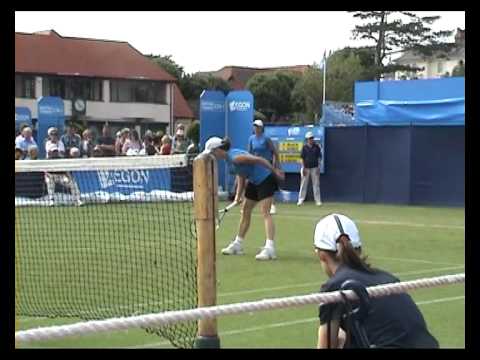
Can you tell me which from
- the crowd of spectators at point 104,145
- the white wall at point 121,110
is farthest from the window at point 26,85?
the crowd of spectators at point 104,145

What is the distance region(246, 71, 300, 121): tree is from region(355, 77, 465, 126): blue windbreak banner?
1981 inches

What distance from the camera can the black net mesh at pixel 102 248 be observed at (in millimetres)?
9539

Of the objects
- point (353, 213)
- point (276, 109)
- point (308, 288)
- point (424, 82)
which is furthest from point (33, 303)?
point (276, 109)

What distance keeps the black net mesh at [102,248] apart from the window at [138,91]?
175 ft

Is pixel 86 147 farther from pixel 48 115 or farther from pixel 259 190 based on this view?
pixel 259 190

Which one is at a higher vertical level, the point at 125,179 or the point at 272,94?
the point at 272,94

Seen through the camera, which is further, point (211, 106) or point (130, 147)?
point (130, 147)

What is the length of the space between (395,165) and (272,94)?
54.7 meters

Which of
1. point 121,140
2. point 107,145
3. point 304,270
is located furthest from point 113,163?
point 107,145

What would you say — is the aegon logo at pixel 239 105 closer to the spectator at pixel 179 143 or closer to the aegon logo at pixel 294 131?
the spectator at pixel 179 143

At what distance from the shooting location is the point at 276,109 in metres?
79.5

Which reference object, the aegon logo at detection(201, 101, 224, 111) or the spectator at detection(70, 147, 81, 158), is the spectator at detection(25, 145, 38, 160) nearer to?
the spectator at detection(70, 147, 81, 158)

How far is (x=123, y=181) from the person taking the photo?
24203 mm
